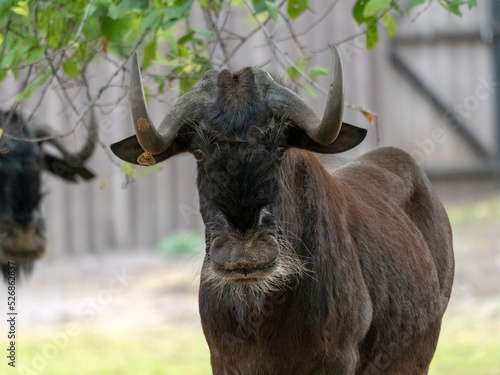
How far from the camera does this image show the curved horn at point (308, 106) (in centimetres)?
388

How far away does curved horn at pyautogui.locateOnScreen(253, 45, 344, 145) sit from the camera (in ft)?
12.7

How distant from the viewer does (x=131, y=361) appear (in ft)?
35.5

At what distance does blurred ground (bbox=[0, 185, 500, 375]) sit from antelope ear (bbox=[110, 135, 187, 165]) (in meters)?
4.58

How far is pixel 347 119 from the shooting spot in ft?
49.7

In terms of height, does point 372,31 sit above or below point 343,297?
above

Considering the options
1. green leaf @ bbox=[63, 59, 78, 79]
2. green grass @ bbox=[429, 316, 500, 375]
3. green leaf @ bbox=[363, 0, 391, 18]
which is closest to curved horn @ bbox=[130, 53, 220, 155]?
green leaf @ bbox=[363, 0, 391, 18]

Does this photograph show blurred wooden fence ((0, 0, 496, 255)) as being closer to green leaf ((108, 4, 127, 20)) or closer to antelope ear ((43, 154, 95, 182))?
antelope ear ((43, 154, 95, 182))

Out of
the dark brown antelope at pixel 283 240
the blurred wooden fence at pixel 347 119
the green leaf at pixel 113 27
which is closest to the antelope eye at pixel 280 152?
the dark brown antelope at pixel 283 240

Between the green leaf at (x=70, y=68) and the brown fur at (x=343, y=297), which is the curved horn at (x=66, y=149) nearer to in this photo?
the green leaf at (x=70, y=68)

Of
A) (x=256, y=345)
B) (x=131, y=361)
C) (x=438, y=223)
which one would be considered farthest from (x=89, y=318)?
(x=256, y=345)

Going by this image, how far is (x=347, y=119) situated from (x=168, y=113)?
11.1 m

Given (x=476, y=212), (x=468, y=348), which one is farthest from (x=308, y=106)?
(x=476, y=212)

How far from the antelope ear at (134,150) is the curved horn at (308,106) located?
1.99ft

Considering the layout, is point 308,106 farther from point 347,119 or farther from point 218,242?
point 347,119
